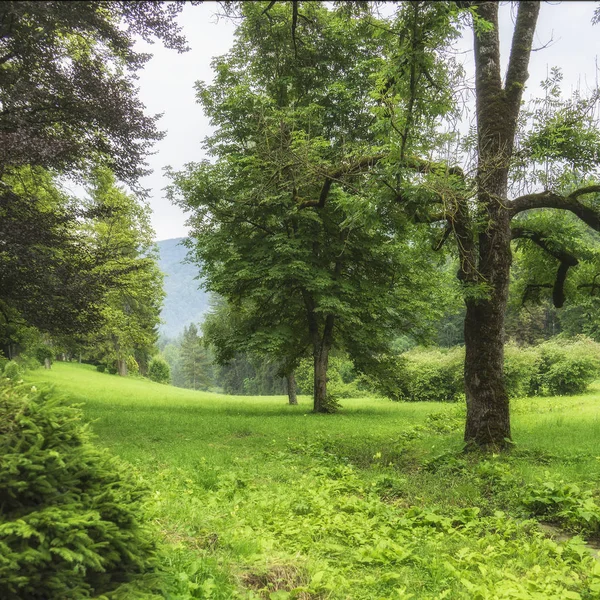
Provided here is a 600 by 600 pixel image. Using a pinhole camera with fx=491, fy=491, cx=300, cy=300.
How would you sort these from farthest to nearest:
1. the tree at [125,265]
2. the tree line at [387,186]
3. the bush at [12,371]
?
the tree at [125,265], the tree line at [387,186], the bush at [12,371]

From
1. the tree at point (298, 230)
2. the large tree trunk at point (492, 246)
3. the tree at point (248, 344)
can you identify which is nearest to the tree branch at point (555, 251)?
the large tree trunk at point (492, 246)

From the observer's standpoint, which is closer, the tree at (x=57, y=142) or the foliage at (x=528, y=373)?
the tree at (x=57, y=142)

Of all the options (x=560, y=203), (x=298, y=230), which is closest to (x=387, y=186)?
(x=560, y=203)

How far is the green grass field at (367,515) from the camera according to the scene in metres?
3.89

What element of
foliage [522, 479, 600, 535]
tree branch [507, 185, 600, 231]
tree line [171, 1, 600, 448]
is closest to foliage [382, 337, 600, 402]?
tree line [171, 1, 600, 448]

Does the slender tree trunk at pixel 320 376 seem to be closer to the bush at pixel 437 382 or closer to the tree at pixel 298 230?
the tree at pixel 298 230

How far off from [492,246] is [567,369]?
20225 millimetres

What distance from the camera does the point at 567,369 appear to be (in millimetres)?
25906

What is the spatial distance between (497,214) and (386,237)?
21.0ft

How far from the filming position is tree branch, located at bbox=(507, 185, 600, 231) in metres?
9.43

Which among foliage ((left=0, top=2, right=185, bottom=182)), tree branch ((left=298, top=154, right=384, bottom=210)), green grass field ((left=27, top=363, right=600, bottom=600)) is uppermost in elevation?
foliage ((left=0, top=2, right=185, bottom=182))

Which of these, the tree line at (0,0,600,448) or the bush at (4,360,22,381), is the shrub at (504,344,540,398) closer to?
the tree line at (0,0,600,448)

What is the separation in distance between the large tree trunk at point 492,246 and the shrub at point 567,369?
19.8m

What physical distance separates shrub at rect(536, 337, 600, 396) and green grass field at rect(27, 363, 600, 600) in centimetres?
1661
